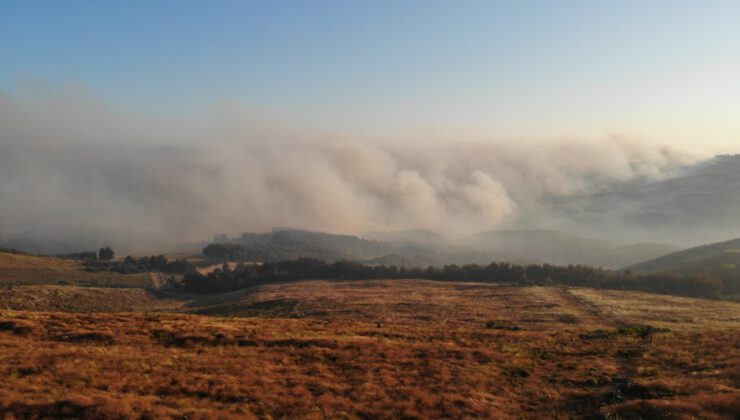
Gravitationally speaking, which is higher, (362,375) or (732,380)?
(732,380)

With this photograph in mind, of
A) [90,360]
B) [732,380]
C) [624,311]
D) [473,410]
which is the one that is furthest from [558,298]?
[90,360]

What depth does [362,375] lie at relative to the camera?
33.4 meters

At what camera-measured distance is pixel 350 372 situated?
3444 centimetres

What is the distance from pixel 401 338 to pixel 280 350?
15961 millimetres

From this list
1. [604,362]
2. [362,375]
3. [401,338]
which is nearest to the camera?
[362,375]

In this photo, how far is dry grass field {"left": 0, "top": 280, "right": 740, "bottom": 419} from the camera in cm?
2456

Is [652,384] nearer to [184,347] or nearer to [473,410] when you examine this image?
[473,410]

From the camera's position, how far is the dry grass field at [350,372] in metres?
24.6

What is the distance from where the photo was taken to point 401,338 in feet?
168

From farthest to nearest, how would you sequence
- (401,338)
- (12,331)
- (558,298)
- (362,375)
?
(558,298) → (401,338) → (12,331) → (362,375)

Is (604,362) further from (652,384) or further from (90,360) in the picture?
(90,360)

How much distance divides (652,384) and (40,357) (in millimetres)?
46806

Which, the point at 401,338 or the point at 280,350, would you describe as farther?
the point at 401,338

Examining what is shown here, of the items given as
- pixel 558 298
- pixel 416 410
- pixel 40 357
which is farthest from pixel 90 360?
pixel 558 298
